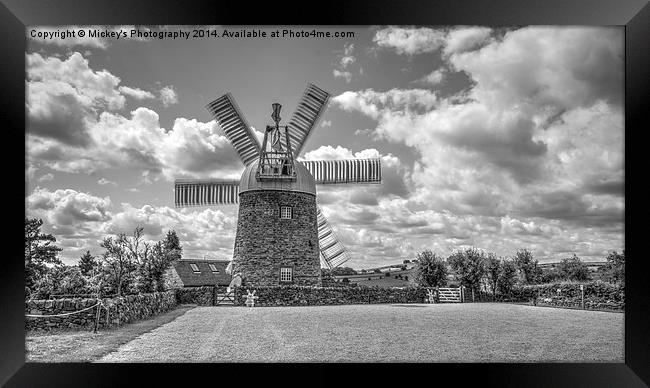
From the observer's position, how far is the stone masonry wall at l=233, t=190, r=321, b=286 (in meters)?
18.4

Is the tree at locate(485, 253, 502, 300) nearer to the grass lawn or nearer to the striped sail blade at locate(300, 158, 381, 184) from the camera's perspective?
the striped sail blade at locate(300, 158, 381, 184)

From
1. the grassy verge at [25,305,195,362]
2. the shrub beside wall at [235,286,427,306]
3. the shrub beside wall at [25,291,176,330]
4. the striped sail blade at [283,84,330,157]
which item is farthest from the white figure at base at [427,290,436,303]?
the grassy verge at [25,305,195,362]

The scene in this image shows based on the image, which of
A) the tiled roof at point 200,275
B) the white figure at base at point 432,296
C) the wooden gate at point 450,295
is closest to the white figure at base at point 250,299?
the white figure at base at point 432,296

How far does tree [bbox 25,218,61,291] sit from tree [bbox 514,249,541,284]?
2034 cm

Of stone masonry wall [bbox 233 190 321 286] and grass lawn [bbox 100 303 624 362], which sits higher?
stone masonry wall [bbox 233 190 321 286]

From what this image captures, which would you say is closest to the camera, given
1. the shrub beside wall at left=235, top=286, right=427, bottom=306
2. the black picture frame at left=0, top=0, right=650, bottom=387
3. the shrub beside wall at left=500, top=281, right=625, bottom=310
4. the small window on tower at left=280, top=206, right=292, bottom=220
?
the black picture frame at left=0, top=0, right=650, bottom=387

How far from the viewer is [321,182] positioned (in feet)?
65.8

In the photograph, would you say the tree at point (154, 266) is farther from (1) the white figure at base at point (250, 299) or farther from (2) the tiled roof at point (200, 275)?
(2) the tiled roof at point (200, 275)

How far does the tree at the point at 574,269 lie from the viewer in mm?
29748

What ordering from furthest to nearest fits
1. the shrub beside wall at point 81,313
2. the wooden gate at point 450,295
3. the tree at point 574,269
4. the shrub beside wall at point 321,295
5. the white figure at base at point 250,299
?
the tree at point 574,269
the wooden gate at point 450,295
the shrub beside wall at point 321,295
the white figure at base at point 250,299
the shrub beside wall at point 81,313

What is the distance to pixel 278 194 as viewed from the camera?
60.5 feet

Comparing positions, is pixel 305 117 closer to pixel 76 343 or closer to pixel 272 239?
pixel 272 239

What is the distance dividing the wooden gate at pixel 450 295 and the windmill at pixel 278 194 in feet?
16.0
